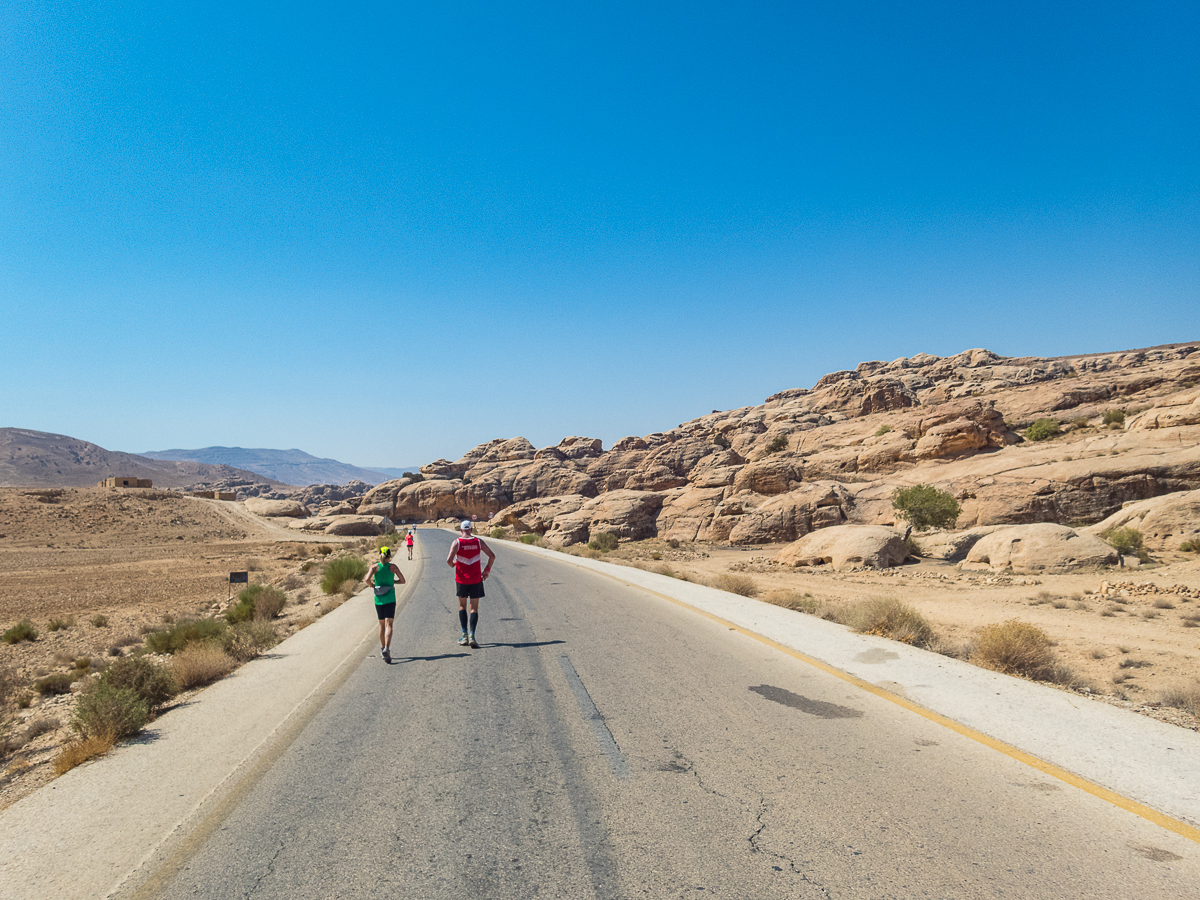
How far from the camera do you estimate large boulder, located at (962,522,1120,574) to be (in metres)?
19.5

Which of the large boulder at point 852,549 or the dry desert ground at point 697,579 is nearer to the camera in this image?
the dry desert ground at point 697,579

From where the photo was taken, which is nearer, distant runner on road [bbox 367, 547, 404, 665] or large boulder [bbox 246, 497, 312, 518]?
distant runner on road [bbox 367, 547, 404, 665]

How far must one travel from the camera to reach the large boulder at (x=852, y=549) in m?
24.6

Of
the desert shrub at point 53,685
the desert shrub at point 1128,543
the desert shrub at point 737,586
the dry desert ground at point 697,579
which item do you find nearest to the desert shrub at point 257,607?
the dry desert ground at point 697,579

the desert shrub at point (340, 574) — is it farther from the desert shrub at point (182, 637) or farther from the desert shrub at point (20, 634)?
the desert shrub at point (182, 637)

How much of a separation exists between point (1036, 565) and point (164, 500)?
88.1 meters

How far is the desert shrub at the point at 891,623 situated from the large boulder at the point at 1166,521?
55.3 feet

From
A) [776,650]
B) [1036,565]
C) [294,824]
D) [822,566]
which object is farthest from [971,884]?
[822,566]

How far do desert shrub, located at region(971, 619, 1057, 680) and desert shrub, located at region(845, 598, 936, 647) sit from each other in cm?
119

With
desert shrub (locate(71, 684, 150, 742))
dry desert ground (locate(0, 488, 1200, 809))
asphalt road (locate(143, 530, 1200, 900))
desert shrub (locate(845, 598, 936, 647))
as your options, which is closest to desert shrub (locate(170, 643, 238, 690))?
dry desert ground (locate(0, 488, 1200, 809))

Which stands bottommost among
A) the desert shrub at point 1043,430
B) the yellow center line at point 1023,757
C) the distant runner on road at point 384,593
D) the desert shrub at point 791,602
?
the desert shrub at point 791,602

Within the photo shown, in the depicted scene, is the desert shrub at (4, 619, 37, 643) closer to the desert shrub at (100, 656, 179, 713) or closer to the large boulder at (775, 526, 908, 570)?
the desert shrub at (100, 656, 179, 713)

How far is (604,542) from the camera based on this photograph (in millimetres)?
41031

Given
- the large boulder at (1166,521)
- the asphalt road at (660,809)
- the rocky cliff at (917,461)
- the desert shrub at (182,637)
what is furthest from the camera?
the rocky cliff at (917,461)
